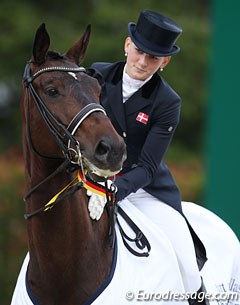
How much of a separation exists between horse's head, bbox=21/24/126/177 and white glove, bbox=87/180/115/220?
450mm

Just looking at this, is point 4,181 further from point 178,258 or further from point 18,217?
point 178,258

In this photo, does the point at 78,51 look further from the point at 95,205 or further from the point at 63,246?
the point at 63,246

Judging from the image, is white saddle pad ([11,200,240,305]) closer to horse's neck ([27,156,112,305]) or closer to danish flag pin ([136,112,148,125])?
horse's neck ([27,156,112,305])

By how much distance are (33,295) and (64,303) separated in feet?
0.68

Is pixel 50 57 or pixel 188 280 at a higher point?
pixel 50 57

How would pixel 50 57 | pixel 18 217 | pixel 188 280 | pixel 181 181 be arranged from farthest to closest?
pixel 181 181
pixel 18 217
pixel 188 280
pixel 50 57

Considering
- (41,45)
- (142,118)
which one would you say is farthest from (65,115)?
(142,118)

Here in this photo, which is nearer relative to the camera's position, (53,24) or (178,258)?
(178,258)

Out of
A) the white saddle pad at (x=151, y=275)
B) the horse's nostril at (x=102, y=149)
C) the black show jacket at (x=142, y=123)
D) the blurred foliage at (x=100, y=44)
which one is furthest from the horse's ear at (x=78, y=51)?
the blurred foliage at (x=100, y=44)

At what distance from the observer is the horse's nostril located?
15.2ft

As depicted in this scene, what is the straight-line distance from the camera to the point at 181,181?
1131 centimetres

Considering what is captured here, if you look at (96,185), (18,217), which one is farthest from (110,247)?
(18,217)

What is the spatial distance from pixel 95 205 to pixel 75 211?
0.60ft

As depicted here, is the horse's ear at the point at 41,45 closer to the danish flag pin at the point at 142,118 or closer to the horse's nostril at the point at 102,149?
the horse's nostril at the point at 102,149
